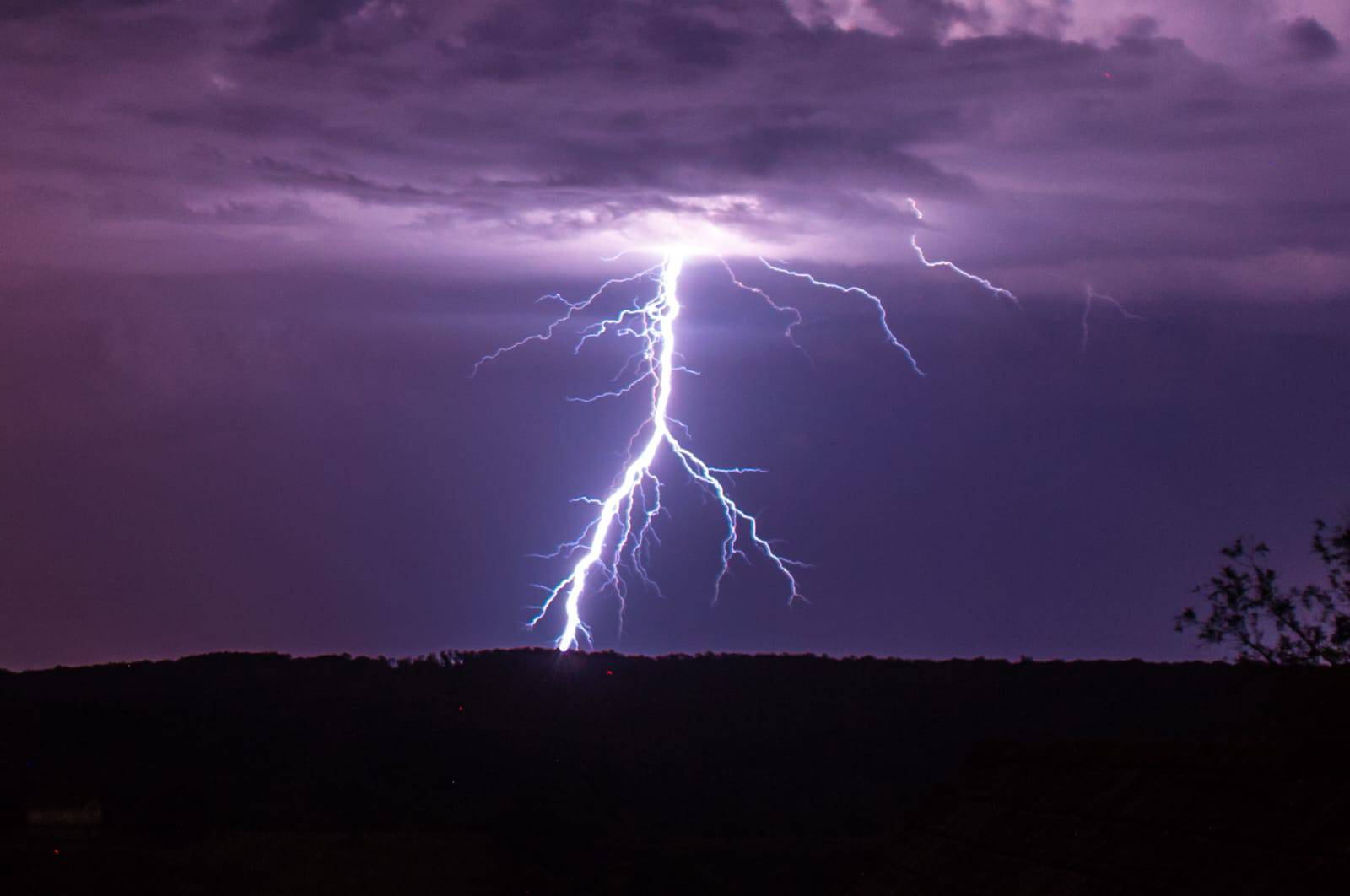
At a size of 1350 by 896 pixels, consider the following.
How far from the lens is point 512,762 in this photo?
4706 centimetres

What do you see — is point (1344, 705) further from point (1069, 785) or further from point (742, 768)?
point (742, 768)

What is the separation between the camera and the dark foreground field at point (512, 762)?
108ft

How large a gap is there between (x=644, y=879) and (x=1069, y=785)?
29.3 meters

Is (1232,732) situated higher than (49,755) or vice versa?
(1232,732)

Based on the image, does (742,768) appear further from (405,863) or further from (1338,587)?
(1338,587)

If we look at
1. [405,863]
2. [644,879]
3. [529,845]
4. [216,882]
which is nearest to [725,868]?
[644,879]

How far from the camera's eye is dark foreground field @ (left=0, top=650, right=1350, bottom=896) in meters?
32.9

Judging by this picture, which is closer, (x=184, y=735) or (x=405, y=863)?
(x=405, y=863)

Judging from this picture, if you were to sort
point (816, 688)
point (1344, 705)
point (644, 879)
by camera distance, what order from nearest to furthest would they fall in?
point (1344, 705) < point (644, 879) < point (816, 688)

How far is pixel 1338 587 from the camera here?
1491 centimetres

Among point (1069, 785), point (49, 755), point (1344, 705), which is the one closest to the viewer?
point (1344, 705)

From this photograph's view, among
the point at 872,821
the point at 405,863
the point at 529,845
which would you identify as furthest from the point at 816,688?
the point at 405,863

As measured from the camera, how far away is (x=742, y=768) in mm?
47656

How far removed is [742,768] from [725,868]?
13083mm
